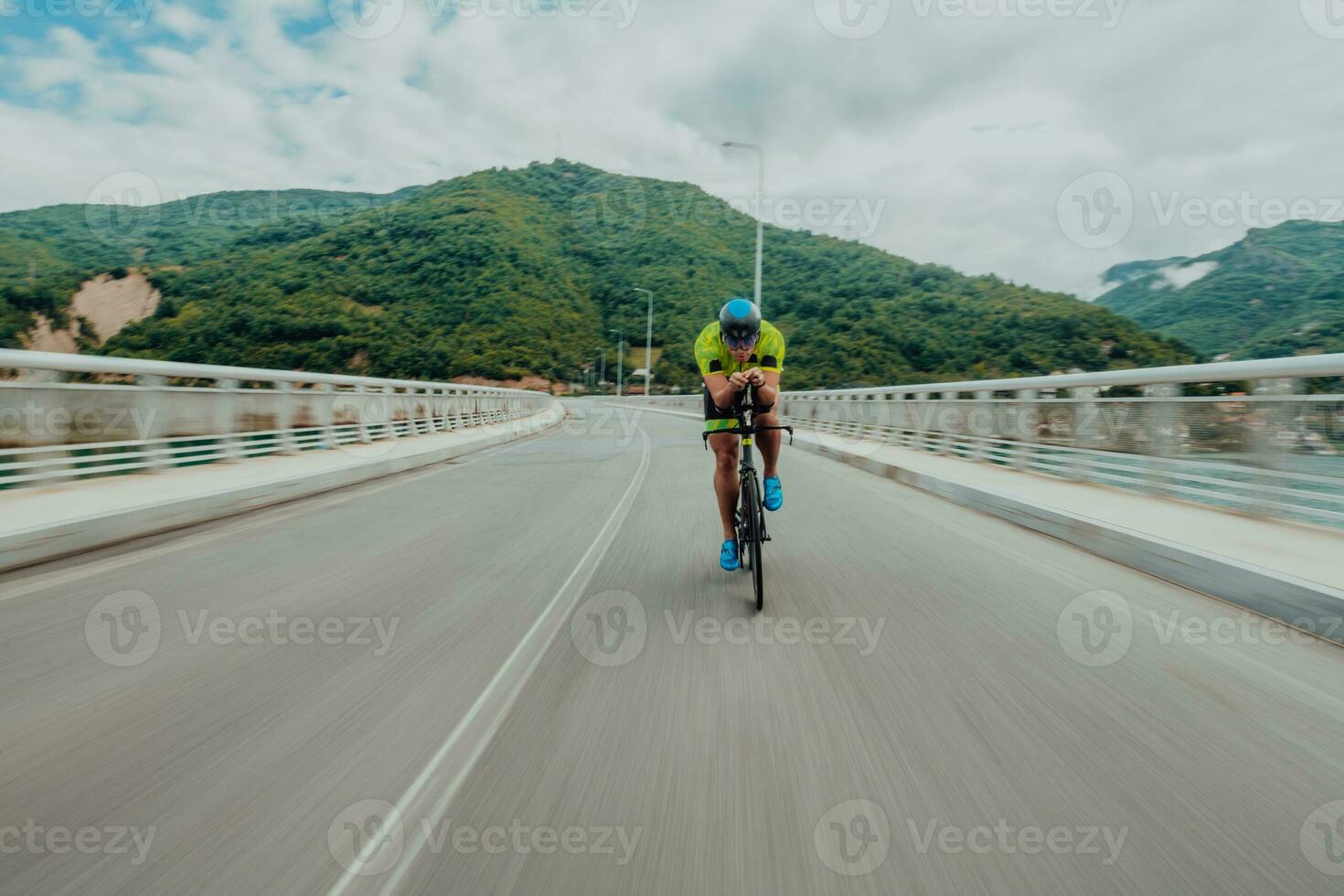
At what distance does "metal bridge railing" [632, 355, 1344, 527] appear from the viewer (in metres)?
6.03

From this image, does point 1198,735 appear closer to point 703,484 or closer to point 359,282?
point 703,484

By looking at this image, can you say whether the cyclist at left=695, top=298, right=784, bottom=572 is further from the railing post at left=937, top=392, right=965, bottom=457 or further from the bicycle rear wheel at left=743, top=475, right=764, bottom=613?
the railing post at left=937, top=392, right=965, bottom=457

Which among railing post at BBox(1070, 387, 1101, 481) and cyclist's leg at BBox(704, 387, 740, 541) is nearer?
cyclist's leg at BBox(704, 387, 740, 541)

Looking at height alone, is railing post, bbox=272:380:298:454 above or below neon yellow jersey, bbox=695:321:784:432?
below

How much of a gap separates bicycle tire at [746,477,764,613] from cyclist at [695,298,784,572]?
0.61ft

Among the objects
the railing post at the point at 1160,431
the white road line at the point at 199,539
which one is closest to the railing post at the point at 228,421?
the white road line at the point at 199,539

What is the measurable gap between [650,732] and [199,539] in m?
5.80

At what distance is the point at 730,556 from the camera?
19.1ft

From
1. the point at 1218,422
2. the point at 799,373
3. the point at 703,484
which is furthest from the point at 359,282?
the point at 1218,422

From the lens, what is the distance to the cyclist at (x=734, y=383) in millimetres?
5246

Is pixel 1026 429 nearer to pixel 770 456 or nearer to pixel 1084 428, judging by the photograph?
pixel 1084 428


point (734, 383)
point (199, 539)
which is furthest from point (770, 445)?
point (199, 539)

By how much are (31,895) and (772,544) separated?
235 inches

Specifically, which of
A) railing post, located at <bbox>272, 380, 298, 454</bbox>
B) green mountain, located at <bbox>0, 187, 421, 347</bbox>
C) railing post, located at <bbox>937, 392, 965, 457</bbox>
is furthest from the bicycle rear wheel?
green mountain, located at <bbox>0, 187, 421, 347</bbox>
